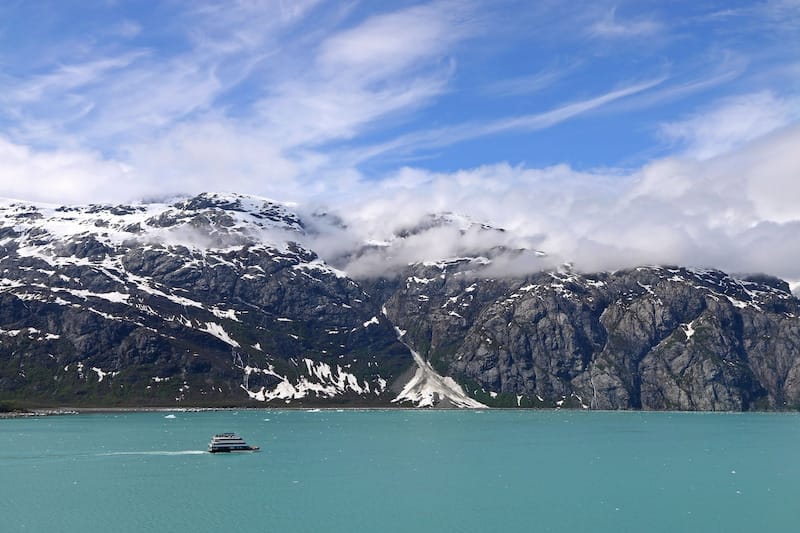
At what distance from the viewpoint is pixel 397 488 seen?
102 m

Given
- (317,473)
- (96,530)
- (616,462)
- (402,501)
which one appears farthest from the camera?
(616,462)

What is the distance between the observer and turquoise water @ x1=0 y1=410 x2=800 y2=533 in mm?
79938

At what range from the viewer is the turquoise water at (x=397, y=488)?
7994cm

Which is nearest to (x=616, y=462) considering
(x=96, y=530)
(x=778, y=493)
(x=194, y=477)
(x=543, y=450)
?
(x=543, y=450)

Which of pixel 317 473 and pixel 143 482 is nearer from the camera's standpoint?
pixel 143 482

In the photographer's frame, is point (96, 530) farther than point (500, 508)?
No

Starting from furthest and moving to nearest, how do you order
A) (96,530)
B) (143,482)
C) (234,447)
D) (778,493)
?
(234,447), (143,482), (778,493), (96,530)

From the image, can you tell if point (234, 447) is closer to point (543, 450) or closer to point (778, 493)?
point (543, 450)

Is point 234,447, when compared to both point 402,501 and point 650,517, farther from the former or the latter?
point 650,517

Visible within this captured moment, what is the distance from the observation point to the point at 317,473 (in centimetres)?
11775

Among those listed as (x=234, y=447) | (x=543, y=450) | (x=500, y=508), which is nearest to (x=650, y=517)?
(x=500, y=508)

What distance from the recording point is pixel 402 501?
9206 cm

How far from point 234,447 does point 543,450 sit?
67441mm

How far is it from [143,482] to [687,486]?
80637mm
